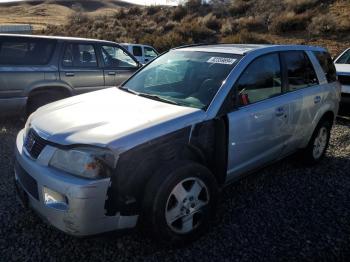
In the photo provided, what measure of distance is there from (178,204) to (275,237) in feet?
3.47

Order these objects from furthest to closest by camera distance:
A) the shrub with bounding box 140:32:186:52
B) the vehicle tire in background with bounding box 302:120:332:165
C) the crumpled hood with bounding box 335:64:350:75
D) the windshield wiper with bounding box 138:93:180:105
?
the shrub with bounding box 140:32:186:52
the crumpled hood with bounding box 335:64:350:75
the vehicle tire in background with bounding box 302:120:332:165
the windshield wiper with bounding box 138:93:180:105

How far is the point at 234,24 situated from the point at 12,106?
934 inches

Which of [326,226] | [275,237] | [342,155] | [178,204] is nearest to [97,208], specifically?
[178,204]

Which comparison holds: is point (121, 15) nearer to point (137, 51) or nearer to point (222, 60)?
point (137, 51)

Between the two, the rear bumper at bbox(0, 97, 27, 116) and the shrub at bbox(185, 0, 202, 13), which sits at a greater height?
the rear bumper at bbox(0, 97, 27, 116)

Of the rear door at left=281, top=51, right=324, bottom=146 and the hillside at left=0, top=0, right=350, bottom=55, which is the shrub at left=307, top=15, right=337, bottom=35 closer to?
the hillside at left=0, top=0, right=350, bottom=55

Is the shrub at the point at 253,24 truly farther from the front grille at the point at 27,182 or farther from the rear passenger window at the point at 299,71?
the front grille at the point at 27,182

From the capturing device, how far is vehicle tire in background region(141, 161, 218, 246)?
3.15 metres

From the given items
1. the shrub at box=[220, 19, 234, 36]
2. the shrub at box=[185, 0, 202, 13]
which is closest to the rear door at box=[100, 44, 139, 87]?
the shrub at box=[220, 19, 234, 36]

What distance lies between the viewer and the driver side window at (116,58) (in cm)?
812

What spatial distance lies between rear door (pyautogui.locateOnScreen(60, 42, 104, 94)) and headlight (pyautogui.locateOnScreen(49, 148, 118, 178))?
4.59m

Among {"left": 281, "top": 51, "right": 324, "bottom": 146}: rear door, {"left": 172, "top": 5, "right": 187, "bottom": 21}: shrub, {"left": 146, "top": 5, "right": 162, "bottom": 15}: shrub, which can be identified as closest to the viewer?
{"left": 281, "top": 51, "right": 324, "bottom": 146}: rear door

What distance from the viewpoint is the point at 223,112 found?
3760mm

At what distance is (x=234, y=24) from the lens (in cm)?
2830
